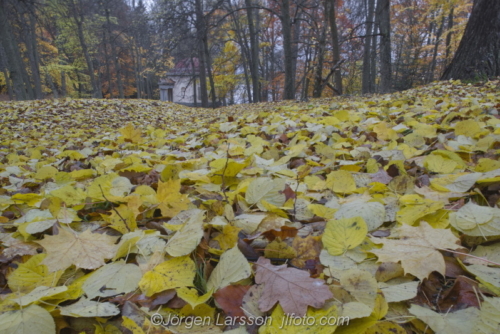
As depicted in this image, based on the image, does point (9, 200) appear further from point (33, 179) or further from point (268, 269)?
point (268, 269)

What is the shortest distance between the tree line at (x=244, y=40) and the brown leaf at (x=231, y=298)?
23.8 ft

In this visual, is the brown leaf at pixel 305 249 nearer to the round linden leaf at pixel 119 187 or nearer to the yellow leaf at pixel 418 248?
the yellow leaf at pixel 418 248

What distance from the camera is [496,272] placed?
22.7 inches

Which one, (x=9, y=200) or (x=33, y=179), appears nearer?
(x=9, y=200)

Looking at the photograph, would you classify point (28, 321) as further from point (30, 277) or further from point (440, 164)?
point (440, 164)

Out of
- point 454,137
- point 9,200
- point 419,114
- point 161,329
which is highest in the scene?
point 419,114

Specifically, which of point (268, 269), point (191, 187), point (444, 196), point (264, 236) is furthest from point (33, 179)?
point (444, 196)

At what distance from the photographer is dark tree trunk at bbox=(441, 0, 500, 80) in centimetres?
520

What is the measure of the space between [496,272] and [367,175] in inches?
26.7

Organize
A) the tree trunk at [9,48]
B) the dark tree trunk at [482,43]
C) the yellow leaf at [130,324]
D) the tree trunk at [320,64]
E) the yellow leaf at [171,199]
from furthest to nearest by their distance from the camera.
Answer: the tree trunk at [9,48] < the tree trunk at [320,64] < the dark tree trunk at [482,43] < the yellow leaf at [171,199] < the yellow leaf at [130,324]

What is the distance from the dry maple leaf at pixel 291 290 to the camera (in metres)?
0.56

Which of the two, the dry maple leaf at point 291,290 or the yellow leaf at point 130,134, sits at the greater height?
the yellow leaf at point 130,134

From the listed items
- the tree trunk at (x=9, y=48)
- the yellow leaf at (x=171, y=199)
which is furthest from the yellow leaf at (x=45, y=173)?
the tree trunk at (x=9, y=48)

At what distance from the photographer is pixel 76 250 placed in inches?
31.0
